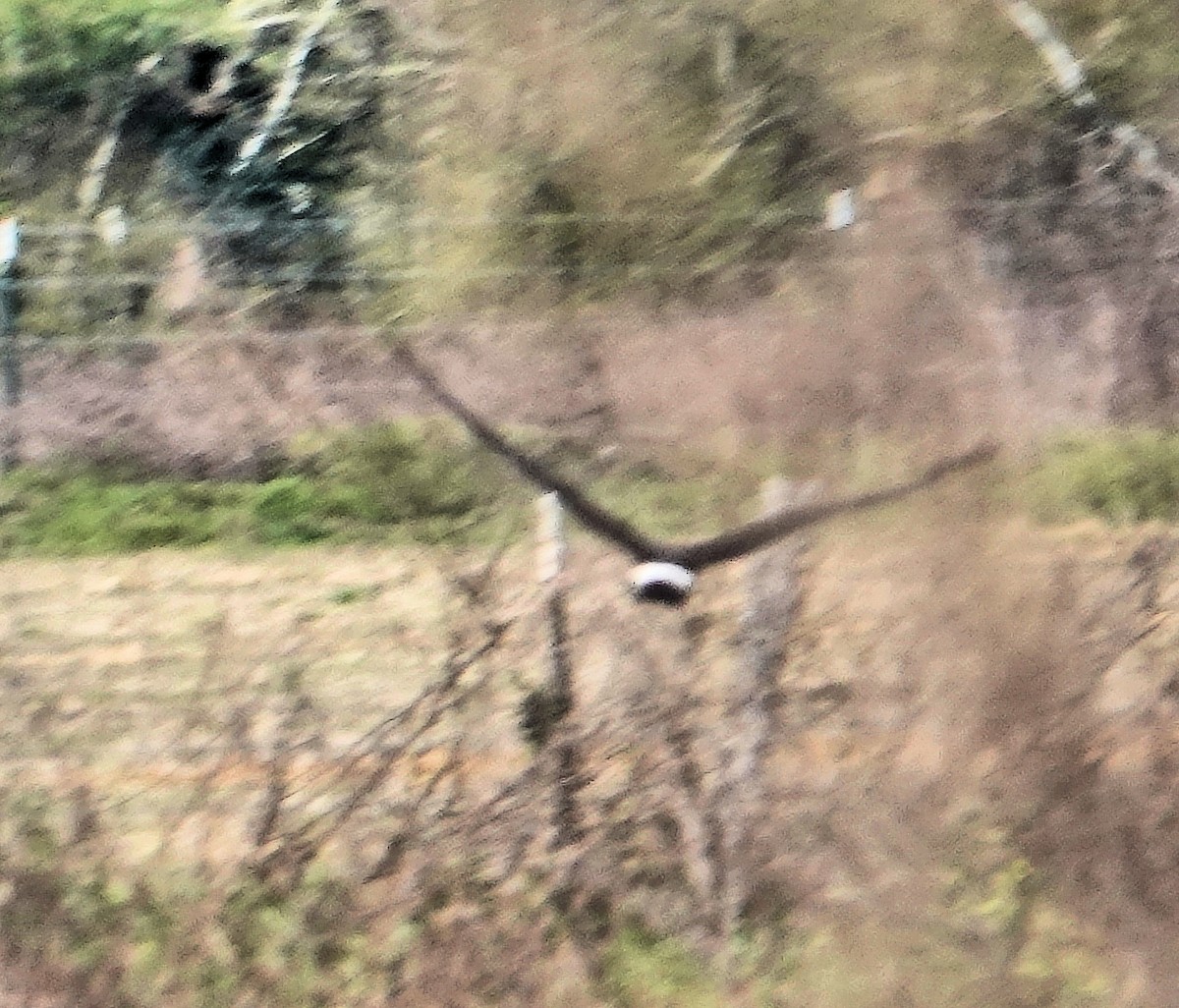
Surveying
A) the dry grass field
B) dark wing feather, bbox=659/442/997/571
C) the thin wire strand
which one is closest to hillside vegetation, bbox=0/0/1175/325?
the thin wire strand

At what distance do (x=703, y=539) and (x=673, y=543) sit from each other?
40mm

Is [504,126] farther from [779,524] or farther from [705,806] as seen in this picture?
[705,806]

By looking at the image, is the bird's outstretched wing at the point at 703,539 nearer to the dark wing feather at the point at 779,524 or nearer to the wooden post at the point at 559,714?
the dark wing feather at the point at 779,524

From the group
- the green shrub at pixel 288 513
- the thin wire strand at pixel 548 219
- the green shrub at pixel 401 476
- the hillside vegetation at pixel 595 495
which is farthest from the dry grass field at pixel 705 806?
the thin wire strand at pixel 548 219

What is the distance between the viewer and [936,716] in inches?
55.4

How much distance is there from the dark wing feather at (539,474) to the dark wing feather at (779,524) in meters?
0.05

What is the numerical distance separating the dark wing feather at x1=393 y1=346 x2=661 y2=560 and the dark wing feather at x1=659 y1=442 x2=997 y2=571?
47mm

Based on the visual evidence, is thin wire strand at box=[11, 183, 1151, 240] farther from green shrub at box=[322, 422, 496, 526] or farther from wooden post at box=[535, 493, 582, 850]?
wooden post at box=[535, 493, 582, 850]

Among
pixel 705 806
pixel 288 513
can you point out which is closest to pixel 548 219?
pixel 288 513

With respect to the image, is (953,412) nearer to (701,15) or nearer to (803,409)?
(803,409)

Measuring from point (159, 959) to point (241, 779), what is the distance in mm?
232

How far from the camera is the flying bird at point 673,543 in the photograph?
1326 mm

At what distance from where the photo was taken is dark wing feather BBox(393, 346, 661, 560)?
146 centimetres

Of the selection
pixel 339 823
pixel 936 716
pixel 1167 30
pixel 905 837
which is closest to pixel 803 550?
pixel 936 716
